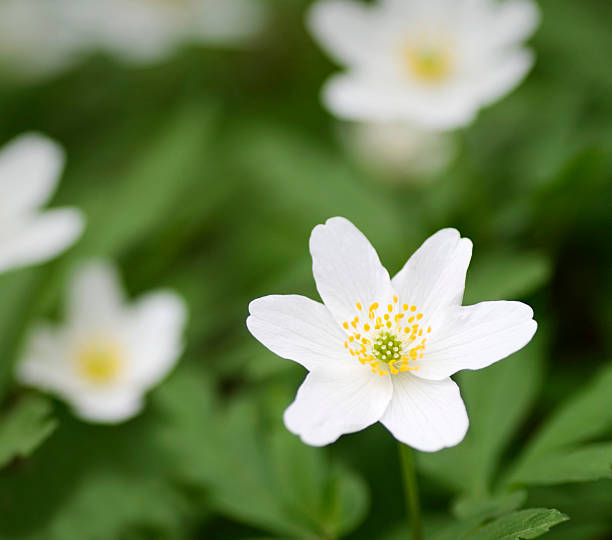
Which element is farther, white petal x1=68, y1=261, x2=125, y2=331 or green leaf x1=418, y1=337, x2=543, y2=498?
white petal x1=68, y1=261, x2=125, y2=331

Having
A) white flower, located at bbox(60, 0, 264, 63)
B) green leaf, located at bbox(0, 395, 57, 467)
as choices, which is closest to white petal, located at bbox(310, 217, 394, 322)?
green leaf, located at bbox(0, 395, 57, 467)

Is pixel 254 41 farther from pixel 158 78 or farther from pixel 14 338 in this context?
pixel 14 338

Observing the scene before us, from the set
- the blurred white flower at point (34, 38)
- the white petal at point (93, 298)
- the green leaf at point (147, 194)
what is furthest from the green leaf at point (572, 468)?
the blurred white flower at point (34, 38)

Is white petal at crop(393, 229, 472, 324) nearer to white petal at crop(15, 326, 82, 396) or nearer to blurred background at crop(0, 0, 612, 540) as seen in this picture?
blurred background at crop(0, 0, 612, 540)

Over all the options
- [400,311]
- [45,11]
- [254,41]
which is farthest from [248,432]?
[45,11]

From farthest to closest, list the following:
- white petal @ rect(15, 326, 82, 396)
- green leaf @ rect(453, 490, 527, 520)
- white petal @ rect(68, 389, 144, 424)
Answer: white petal @ rect(15, 326, 82, 396) < white petal @ rect(68, 389, 144, 424) < green leaf @ rect(453, 490, 527, 520)

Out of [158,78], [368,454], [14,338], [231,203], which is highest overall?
[158,78]

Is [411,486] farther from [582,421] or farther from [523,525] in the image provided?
[582,421]
